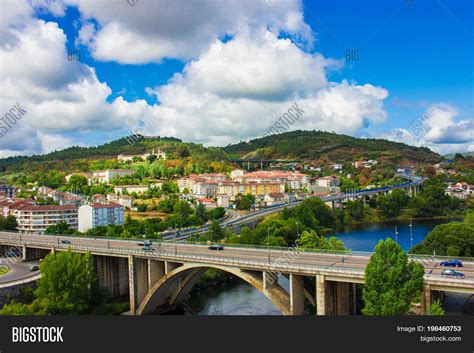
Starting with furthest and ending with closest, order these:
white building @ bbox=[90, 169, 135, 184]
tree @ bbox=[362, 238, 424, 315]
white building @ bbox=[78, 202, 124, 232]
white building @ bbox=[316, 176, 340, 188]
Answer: white building @ bbox=[90, 169, 135, 184] → white building @ bbox=[316, 176, 340, 188] → white building @ bbox=[78, 202, 124, 232] → tree @ bbox=[362, 238, 424, 315]

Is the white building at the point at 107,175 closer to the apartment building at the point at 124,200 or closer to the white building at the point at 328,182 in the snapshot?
the apartment building at the point at 124,200

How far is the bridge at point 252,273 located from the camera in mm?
13070

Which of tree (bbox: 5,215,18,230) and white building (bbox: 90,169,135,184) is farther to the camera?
white building (bbox: 90,169,135,184)

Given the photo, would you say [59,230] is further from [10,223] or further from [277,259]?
[277,259]

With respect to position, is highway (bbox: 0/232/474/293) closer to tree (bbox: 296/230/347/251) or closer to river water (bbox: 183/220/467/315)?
river water (bbox: 183/220/467/315)

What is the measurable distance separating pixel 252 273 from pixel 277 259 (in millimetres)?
1056

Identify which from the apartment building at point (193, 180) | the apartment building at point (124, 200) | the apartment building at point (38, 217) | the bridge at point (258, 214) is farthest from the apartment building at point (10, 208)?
the apartment building at point (193, 180)

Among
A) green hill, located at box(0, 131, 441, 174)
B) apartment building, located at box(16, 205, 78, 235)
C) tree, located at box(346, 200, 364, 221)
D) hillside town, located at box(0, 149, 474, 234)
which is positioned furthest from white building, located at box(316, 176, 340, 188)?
apartment building, located at box(16, 205, 78, 235)

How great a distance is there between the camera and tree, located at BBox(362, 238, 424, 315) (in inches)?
456

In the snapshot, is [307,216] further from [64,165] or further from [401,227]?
[64,165]

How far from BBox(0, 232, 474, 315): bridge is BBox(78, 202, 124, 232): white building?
12.2 metres

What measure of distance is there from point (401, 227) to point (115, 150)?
7295 centimetres

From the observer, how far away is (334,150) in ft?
335

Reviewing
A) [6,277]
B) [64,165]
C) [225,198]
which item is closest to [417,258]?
[6,277]
